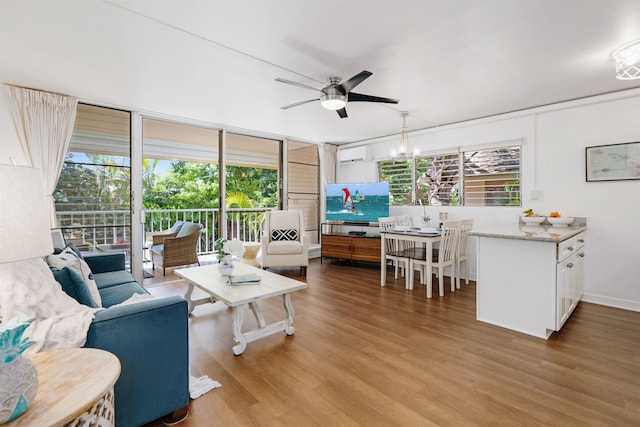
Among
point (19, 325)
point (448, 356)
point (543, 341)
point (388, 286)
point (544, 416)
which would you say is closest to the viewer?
point (19, 325)

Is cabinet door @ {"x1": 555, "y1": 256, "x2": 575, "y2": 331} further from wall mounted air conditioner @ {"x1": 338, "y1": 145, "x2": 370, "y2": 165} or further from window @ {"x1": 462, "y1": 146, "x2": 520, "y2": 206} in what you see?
wall mounted air conditioner @ {"x1": 338, "y1": 145, "x2": 370, "y2": 165}

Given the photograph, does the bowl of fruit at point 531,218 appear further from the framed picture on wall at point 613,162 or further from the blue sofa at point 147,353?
the blue sofa at point 147,353

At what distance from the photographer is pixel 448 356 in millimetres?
2289

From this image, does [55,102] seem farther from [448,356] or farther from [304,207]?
[448,356]

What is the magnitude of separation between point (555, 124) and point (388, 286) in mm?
2984

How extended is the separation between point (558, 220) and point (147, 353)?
13.6 feet

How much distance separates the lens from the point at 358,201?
18.8ft

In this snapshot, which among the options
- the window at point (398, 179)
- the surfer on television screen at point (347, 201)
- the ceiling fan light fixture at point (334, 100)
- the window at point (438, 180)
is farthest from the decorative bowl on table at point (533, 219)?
the surfer on television screen at point (347, 201)

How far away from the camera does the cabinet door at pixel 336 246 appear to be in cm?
550

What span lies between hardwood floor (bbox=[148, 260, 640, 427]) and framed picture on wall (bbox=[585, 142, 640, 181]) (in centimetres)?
152

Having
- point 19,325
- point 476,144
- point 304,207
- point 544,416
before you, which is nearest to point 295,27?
point 19,325

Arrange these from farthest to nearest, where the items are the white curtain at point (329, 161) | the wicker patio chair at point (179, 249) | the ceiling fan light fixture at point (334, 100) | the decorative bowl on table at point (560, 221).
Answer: the white curtain at point (329, 161) → the wicker patio chair at point (179, 249) → the decorative bowl on table at point (560, 221) → the ceiling fan light fixture at point (334, 100)

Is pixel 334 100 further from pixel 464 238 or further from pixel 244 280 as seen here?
pixel 464 238

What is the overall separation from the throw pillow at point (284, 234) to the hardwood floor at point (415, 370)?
182 centimetres
